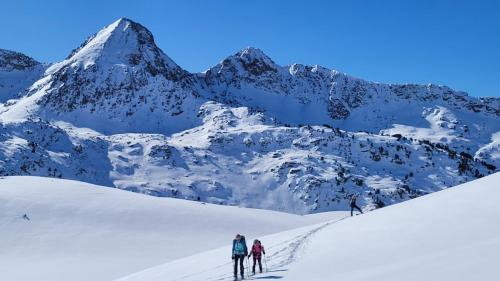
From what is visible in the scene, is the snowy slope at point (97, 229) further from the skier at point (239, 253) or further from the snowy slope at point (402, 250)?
the skier at point (239, 253)

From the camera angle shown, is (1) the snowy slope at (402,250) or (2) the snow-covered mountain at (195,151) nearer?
(1) the snowy slope at (402,250)

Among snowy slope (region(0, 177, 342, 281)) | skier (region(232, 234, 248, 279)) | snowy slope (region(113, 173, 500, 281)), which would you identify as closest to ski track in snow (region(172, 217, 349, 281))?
snowy slope (region(113, 173, 500, 281))

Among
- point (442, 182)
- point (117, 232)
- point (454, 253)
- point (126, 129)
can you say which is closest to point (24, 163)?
point (126, 129)

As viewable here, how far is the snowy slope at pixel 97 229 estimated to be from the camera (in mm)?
34281

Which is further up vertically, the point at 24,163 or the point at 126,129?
the point at 126,129

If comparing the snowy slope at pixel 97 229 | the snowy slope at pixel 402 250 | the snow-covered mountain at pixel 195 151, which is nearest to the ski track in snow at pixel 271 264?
the snowy slope at pixel 402 250

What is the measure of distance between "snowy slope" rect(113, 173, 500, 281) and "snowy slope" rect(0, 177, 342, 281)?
8976 millimetres

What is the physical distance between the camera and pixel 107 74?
197375mm

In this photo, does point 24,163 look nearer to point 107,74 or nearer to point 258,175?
point 258,175

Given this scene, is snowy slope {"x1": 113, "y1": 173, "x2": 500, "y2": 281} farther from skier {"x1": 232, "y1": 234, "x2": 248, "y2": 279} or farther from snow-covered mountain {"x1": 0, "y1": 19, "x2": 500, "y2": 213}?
snow-covered mountain {"x1": 0, "y1": 19, "x2": 500, "y2": 213}

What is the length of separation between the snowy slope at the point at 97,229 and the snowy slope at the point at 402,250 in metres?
8.98

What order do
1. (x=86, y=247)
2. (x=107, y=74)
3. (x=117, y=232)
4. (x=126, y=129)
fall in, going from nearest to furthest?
(x=86, y=247), (x=117, y=232), (x=126, y=129), (x=107, y=74)

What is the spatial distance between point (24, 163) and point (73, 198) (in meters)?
82.2

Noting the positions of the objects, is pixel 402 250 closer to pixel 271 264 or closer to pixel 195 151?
pixel 271 264
